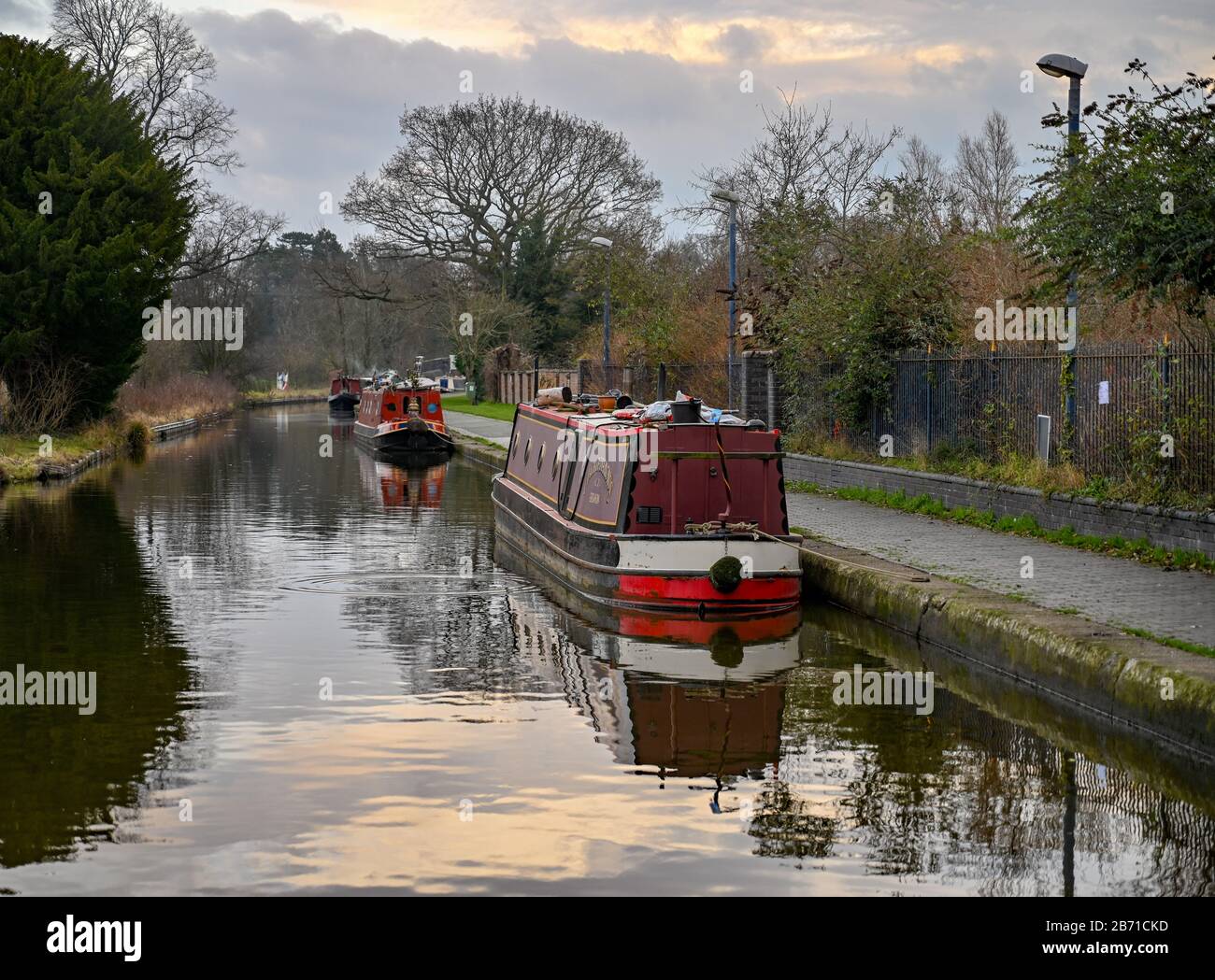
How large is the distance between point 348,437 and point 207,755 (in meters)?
39.4

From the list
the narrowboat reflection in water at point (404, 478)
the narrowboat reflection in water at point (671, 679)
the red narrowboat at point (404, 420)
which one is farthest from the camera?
the red narrowboat at point (404, 420)

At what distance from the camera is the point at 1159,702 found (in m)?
8.50

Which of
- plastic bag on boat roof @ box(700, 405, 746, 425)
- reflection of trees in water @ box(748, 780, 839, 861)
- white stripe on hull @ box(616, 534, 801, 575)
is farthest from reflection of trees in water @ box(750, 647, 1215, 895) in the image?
plastic bag on boat roof @ box(700, 405, 746, 425)

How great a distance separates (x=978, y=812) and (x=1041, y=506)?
8.55 meters

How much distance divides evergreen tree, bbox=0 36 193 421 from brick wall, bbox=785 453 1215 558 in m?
16.3

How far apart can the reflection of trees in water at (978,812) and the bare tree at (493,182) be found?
4619 cm

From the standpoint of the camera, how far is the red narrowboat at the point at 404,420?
1448 inches

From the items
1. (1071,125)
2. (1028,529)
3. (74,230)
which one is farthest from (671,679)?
(74,230)

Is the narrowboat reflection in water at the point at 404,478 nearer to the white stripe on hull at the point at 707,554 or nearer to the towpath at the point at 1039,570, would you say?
the towpath at the point at 1039,570

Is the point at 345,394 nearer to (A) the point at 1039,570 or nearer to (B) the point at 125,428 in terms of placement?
(B) the point at 125,428

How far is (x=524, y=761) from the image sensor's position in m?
8.48

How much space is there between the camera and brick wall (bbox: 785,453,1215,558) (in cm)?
1304

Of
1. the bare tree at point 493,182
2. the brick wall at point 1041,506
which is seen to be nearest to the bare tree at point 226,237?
the bare tree at point 493,182
